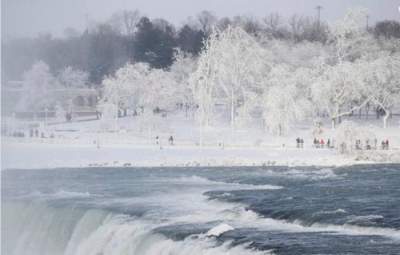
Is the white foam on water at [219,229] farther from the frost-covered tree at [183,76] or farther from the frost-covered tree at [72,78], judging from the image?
the frost-covered tree at [72,78]

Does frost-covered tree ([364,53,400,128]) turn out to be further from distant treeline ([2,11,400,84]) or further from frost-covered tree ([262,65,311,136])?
frost-covered tree ([262,65,311,136])

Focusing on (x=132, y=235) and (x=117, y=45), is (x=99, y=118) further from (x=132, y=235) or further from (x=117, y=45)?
(x=132, y=235)

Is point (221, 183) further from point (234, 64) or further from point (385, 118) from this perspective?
point (385, 118)

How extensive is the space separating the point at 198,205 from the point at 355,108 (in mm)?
1355

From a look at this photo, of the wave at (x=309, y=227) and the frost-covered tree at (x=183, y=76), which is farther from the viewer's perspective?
the frost-covered tree at (x=183, y=76)

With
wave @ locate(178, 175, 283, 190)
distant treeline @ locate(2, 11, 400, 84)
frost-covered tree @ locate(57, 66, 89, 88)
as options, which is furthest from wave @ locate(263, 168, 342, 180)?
frost-covered tree @ locate(57, 66, 89, 88)

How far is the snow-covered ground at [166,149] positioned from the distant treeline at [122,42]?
1.68 ft

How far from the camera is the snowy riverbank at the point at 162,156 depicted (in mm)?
6773

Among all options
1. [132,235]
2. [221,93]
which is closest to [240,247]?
[132,235]

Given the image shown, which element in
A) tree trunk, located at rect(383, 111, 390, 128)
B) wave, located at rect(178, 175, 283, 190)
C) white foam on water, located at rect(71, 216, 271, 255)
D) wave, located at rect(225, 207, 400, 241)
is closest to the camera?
white foam on water, located at rect(71, 216, 271, 255)

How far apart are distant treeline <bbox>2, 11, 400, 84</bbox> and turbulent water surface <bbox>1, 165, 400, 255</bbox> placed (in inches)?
34.0

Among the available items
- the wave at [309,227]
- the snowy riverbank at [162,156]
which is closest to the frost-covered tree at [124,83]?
the snowy riverbank at [162,156]

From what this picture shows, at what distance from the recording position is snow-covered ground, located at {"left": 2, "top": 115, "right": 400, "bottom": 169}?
22.3ft

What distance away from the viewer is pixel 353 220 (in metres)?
5.70
